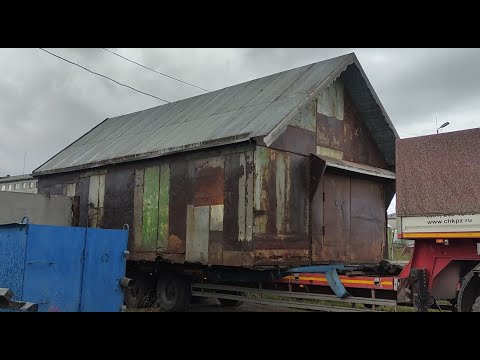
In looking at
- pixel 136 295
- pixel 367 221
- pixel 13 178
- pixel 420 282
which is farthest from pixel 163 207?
pixel 13 178

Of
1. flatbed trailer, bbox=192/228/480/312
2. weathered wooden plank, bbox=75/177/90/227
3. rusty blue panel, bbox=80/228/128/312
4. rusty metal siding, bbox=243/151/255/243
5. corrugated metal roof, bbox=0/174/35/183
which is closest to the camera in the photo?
flatbed trailer, bbox=192/228/480/312

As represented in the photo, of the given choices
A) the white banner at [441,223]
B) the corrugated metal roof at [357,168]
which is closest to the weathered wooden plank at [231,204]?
the corrugated metal roof at [357,168]

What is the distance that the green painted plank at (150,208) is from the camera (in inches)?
527

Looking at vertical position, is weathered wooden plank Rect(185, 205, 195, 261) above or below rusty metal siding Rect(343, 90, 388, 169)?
below

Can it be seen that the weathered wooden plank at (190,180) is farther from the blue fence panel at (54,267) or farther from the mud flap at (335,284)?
the mud flap at (335,284)

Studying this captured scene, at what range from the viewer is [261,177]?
36.0 feet

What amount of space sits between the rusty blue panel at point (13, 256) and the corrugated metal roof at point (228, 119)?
5.30 m

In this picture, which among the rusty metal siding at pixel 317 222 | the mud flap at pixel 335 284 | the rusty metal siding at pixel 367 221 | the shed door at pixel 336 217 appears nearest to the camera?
the mud flap at pixel 335 284

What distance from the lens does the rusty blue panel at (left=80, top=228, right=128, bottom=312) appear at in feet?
28.4

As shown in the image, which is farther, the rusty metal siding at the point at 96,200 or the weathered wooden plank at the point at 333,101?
the rusty metal siding at the point at 96,200

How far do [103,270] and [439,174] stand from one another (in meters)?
6.31

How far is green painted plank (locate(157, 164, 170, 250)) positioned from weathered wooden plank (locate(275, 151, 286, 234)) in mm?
3289

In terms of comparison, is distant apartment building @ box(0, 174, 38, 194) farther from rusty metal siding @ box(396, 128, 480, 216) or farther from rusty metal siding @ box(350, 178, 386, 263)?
rusty metal siding @ box(396, 128, 480, 216)

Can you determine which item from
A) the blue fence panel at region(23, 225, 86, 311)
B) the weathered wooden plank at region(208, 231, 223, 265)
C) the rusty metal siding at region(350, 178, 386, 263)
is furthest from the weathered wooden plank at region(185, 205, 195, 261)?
the rusty metal siding at region(350, 178, 386, 263)
